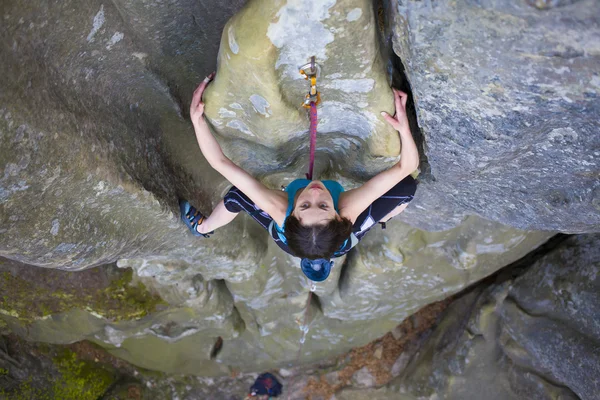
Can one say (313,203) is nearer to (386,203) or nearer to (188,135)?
(386,203)

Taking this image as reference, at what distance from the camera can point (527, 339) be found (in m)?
4.76

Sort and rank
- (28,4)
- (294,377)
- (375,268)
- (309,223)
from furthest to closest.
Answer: (294,377) < (375,268) < (309,223) < (28,4)

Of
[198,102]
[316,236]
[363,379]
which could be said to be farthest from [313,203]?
[363,379]

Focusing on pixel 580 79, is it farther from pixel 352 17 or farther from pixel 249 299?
pixel 249 299

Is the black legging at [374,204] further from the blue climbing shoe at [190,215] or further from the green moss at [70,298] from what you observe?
the green moss at [70,298]

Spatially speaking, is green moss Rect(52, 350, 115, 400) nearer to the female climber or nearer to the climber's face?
the female climber

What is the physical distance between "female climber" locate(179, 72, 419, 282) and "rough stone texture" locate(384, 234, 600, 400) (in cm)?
223

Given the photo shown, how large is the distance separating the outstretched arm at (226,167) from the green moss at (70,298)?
8.29 feet

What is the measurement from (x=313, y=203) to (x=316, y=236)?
0.66ft

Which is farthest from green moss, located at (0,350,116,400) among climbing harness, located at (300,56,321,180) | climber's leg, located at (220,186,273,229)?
climbing harness, located at (300,56,321,180)

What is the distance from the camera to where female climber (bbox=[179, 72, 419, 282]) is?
2717 millimetres

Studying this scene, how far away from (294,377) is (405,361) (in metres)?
1.88

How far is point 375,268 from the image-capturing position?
5.16 metres

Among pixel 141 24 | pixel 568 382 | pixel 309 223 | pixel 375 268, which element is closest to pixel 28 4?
pixel 141 24
